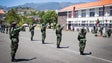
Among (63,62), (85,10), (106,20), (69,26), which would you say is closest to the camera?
(63,62)

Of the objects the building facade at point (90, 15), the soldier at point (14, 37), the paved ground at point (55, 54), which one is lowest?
the paved ground at point (55, 54)

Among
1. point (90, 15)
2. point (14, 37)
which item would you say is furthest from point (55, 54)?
point (90, 15)

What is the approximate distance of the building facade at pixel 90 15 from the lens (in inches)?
2141

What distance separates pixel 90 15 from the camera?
60281 millimetres

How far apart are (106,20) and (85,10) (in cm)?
958

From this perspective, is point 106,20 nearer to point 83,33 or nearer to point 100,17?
point 100,17

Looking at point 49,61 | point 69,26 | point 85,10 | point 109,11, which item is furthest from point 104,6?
point 49,61

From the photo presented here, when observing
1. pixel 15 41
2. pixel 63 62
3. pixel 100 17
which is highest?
pixel 100 17

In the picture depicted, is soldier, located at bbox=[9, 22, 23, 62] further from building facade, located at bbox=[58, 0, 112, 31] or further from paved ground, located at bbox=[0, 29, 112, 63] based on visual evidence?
building facade, located at bbox=[58, 0, 112, 31]

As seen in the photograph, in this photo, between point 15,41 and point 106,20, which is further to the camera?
point 106,20

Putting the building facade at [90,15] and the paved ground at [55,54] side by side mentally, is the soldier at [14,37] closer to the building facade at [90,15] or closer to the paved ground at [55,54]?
the paved ground at [55,54]

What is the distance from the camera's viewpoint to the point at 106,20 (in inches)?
2128

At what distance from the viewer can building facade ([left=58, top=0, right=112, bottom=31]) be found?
54375 millimetres

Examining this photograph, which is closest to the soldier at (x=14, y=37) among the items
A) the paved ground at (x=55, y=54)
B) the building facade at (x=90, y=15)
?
the paved ground at (x=55, y=54)
